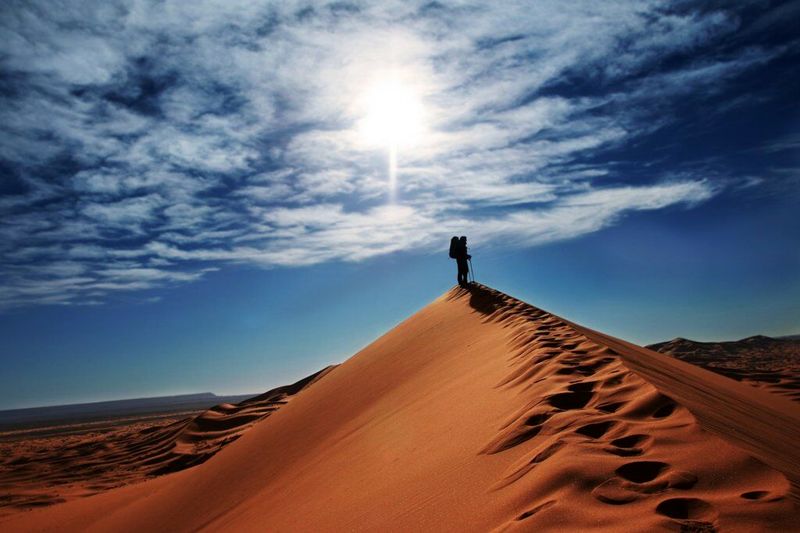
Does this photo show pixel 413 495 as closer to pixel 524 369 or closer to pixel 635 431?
pixel 635 431

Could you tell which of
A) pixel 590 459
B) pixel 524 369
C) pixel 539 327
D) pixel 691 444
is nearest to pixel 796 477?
pixel 691 444

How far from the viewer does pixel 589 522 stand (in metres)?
1.51

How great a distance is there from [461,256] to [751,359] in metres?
24.6

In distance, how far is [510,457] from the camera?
235 centimetres

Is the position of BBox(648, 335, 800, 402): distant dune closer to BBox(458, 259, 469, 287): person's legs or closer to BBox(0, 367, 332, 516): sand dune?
BBox(458, 259, 469, 287): person's legs

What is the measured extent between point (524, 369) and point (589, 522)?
2.42m

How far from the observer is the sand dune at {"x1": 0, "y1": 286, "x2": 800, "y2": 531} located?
1593 mm

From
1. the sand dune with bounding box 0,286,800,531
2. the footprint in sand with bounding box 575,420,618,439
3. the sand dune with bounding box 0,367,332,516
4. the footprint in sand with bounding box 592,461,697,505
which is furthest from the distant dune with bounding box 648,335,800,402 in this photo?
the sand dune with bounding box 0,367,332,516

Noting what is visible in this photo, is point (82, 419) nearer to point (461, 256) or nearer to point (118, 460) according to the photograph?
point (118, 460)

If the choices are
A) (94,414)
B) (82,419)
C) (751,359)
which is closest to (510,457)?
(751,359)

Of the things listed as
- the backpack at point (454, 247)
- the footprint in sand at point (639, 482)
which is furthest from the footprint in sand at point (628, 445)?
the backpack at point (454, 247)

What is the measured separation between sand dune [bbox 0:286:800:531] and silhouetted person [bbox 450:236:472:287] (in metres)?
4.98

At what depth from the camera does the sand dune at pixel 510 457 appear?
1.59 metres

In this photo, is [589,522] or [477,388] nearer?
[589,522]
